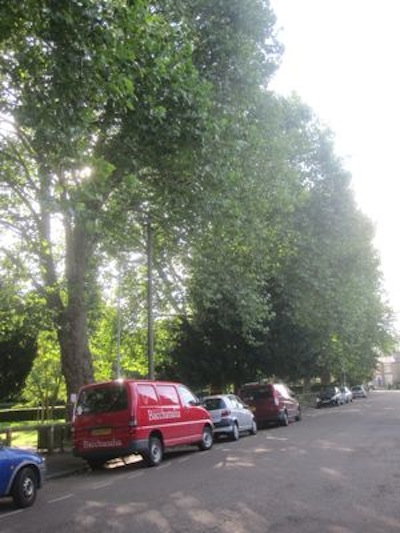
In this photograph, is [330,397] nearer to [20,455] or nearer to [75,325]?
[75,325]

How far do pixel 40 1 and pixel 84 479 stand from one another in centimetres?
902

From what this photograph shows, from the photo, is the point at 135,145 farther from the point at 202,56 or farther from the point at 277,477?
the point at 277,477

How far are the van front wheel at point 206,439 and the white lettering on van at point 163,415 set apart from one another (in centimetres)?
184

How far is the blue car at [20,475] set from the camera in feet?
32.5

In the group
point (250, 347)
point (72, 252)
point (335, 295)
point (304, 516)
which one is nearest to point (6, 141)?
point (72, 252)

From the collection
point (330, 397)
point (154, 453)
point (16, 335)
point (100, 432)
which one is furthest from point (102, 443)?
point (330, 397)

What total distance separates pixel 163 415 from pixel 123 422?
1438 mm

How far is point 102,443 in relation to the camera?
14633 millimetres

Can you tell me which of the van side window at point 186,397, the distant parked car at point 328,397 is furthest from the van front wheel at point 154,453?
the distant parked car at point 328,397

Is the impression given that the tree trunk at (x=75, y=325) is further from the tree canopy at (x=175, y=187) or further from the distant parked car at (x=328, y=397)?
the distant parked car at (x=328, y=397)

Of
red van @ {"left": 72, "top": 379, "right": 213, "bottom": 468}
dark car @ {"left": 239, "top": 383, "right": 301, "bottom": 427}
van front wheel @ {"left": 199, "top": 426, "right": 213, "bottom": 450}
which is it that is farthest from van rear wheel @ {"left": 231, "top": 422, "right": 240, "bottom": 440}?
dark car @ {"left": 239, "top": 383, "right": 301, "bottom": 427}

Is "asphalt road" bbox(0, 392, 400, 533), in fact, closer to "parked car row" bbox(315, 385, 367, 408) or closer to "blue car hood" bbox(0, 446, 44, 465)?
"blue car hood" bbox(0, 446, 44, 465)

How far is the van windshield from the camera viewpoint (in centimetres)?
1477

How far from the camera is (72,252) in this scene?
68.4ft
